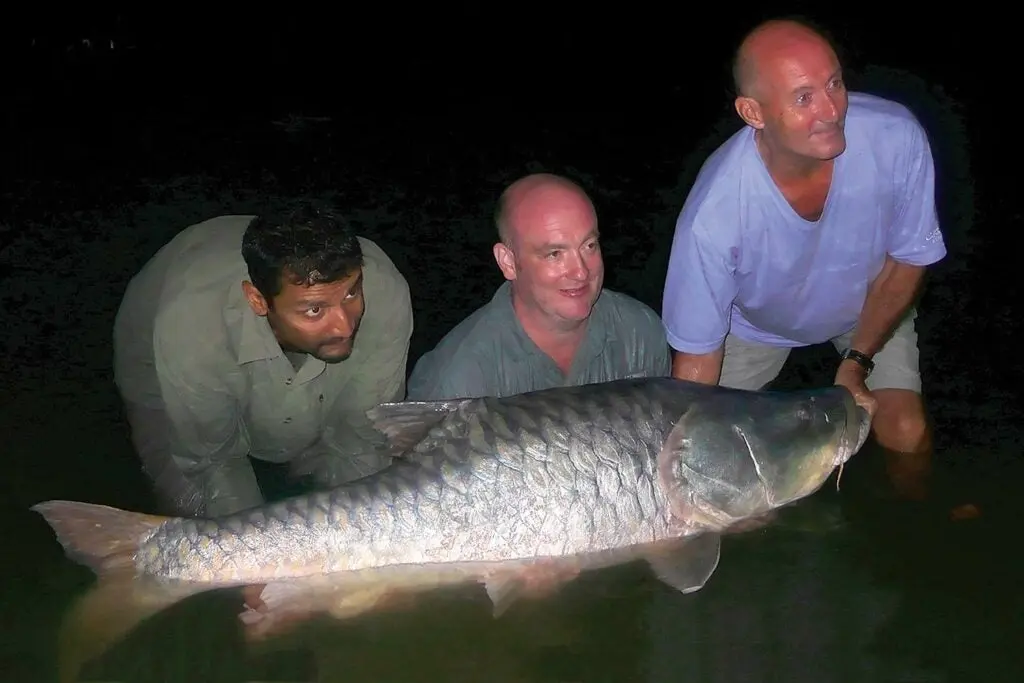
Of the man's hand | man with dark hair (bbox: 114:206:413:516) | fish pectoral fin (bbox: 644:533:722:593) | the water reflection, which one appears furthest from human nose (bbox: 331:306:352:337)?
the man's hand

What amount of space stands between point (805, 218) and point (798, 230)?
0.05 meters

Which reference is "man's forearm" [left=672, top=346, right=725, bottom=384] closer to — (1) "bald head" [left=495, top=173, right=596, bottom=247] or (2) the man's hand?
(2) the man's hand

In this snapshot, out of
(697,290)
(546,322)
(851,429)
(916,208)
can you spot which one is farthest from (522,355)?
(916,208)

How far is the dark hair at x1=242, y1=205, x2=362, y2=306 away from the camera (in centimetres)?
355

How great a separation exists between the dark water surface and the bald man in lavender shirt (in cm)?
58

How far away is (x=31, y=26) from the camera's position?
14594 millimetres

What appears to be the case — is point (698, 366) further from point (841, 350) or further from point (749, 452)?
point (841, 350)

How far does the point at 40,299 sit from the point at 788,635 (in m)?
4.32

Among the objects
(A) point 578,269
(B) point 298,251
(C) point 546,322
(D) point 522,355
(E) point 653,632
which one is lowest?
(E) point 653,632

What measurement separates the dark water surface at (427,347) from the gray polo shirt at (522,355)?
0.72 metres

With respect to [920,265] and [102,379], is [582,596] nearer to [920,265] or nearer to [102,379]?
[920,265]

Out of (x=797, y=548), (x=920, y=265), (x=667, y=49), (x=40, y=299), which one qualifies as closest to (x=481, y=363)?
(x=797, y=548)

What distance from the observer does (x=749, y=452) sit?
357 centimetres

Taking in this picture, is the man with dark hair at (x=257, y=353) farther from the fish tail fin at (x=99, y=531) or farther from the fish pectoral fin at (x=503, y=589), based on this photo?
the fish pectoral fin at (x=503, y=589)
